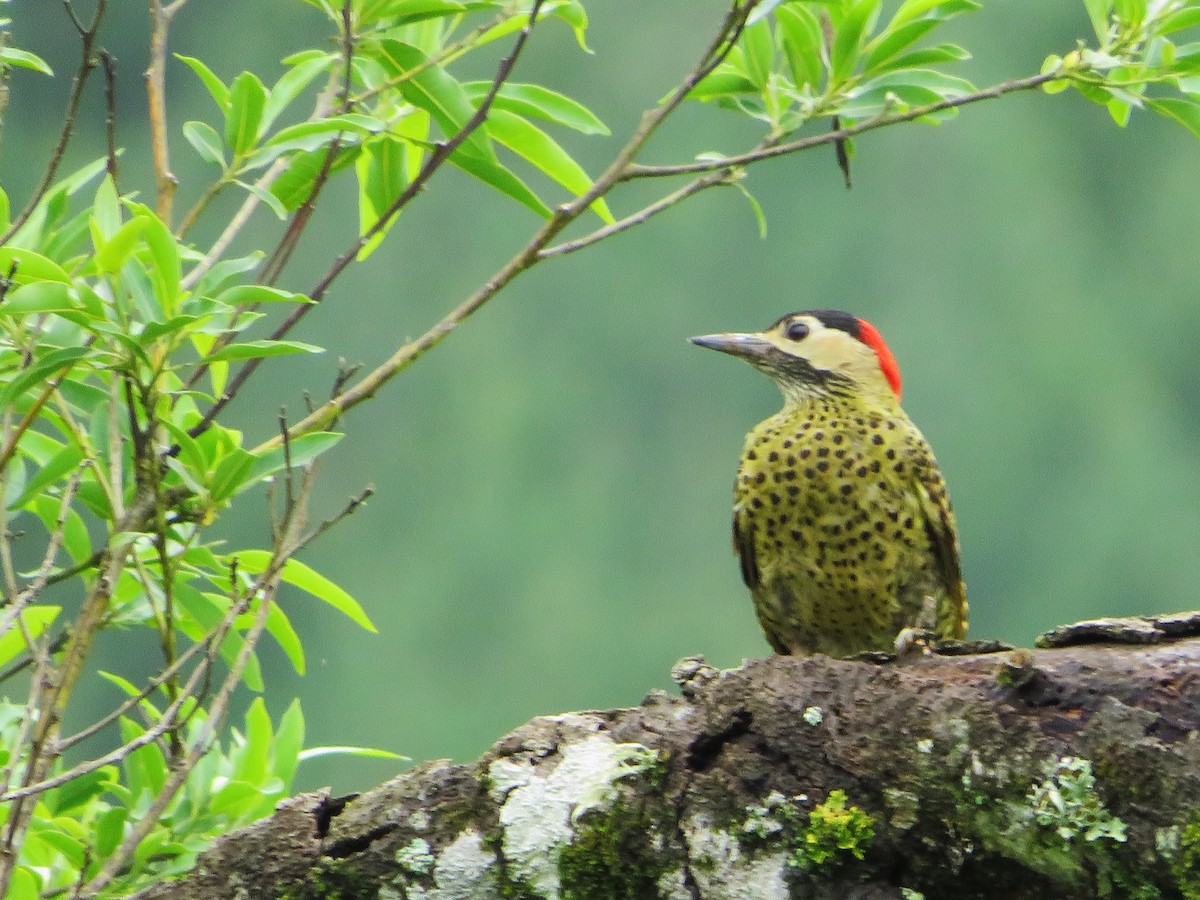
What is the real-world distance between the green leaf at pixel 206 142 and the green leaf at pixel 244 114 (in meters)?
0.03

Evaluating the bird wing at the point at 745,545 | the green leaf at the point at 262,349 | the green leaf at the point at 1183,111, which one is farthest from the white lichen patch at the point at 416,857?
the bird wing at the point at 745,545

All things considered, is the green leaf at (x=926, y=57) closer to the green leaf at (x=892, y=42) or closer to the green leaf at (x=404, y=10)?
the green leaf at (x=892, y=42)

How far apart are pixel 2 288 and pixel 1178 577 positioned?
15.5 meters

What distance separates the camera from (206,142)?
2.25m

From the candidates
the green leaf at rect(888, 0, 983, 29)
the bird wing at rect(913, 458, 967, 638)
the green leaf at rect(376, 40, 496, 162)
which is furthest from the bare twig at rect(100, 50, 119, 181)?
the bird wing at rect(913, 458, 967, 638)

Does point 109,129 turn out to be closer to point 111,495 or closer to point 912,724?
point 111,495

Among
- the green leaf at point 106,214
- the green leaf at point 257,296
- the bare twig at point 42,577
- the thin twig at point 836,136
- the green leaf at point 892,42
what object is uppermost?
the green leaf at point 892,42

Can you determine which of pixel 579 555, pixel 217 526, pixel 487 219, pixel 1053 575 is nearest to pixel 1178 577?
pixel 1053 575

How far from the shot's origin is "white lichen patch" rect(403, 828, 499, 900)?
192 cm

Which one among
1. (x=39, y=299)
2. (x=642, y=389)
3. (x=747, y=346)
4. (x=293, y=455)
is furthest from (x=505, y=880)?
(x=642, y=389)

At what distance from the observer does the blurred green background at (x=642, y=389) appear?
14.6 m

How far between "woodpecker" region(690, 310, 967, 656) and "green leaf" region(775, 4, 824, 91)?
854 mm

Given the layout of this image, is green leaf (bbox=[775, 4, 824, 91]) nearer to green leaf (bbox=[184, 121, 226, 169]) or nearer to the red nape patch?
green leaf (bbox=[184, 121, 226, 169])

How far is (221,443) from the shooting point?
83.7 inches
